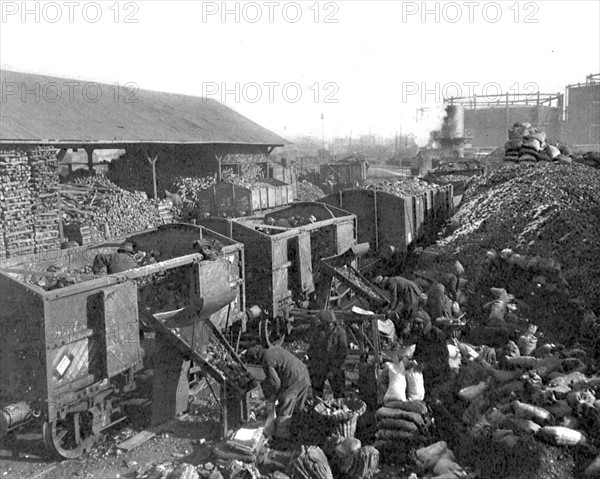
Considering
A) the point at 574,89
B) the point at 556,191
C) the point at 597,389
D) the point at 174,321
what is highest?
the point at 574,89

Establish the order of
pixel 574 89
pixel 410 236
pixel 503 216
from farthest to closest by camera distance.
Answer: pixel 574 89 < pixel 410 236 < pixel 503 216

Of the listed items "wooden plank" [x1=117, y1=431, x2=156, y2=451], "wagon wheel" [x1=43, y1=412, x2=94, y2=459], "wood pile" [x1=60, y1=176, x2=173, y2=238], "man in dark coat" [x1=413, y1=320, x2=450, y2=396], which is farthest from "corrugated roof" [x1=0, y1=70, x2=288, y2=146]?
"man in dark coat" [x1=413, y1=320, x2=450, y2=396]

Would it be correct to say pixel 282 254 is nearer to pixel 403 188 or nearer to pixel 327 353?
pixel 327 353

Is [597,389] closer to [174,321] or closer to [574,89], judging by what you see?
[174,321]

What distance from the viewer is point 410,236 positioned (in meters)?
16.2

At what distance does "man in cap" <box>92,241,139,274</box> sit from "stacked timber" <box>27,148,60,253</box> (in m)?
7.93

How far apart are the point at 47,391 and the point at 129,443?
4.80 ft

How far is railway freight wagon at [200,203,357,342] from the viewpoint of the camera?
11.1 metres

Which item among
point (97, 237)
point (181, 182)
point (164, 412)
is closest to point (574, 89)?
point (181, 182)

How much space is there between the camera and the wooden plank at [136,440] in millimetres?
7484

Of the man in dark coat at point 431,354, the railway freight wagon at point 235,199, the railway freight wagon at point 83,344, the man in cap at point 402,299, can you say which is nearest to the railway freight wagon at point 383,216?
the man in cap at point 402,299

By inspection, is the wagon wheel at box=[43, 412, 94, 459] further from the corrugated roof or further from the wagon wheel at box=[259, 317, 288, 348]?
the corrugated roof

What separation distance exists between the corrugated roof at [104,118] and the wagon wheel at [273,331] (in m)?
9.58

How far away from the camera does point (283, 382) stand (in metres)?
7.79
